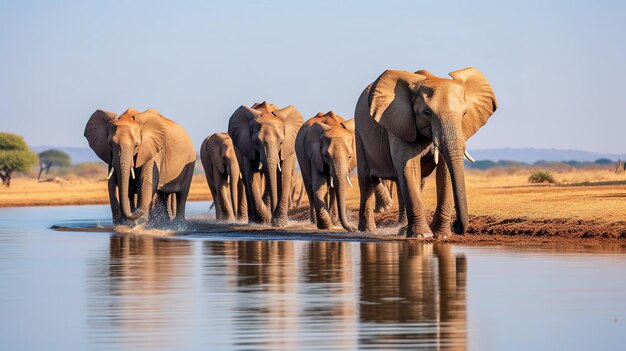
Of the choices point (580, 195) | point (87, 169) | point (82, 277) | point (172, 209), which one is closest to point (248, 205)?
point (172, 209)

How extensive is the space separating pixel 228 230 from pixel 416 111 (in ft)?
22.5

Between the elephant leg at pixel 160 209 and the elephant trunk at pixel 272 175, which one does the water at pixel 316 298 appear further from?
the elephant leg at pixel 160 209

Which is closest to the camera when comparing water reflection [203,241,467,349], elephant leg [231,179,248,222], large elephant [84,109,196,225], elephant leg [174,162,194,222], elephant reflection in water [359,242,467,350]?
water reflection [203,241,467,349]

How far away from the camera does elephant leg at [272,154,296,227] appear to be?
3131cm

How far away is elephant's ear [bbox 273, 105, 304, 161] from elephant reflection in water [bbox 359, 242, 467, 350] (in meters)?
11.0

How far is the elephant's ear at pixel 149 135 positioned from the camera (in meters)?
30.5

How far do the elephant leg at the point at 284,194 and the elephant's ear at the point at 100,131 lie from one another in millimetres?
3818

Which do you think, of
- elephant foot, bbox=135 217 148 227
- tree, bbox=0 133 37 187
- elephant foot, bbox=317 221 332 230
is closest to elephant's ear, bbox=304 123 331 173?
elephant foot, bbox=317 221 332 230

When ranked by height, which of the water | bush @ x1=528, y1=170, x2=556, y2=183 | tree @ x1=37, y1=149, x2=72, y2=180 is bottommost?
the water

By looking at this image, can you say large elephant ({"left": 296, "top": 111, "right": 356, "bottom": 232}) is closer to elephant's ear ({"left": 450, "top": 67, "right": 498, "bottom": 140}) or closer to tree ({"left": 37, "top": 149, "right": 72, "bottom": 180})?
elephant's ear ({"left": 450, "top": 67, "right": 498, "bottom": 140})

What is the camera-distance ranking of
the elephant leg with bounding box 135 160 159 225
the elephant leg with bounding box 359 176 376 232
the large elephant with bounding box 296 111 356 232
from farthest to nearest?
the elephant leg with bounding box 135 160 159 225 < the large elephant with bounding box 296 111 356 232 < the elephant leg with bounding box 359 176 376 232

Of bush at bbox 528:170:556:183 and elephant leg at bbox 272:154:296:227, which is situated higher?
bush at bbox 528:170:556:183

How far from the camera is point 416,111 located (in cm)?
2348

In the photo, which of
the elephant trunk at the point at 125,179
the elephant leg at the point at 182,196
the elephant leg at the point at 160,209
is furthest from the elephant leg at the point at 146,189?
the elephant leg at the point at 182,196
